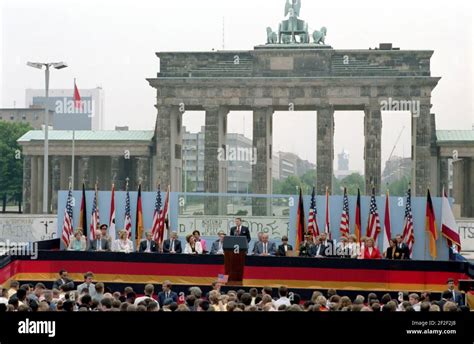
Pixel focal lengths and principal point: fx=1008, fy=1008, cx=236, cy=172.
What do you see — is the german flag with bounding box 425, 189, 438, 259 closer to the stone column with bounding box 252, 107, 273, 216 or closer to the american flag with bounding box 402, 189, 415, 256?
the american flag with bounding box 402, 189, 415, 256

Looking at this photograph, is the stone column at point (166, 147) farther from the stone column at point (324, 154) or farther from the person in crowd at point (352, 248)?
the person in crowd at point (352, 248)

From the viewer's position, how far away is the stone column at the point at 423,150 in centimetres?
7600

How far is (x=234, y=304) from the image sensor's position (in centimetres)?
1666

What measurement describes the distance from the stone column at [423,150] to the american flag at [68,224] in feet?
149

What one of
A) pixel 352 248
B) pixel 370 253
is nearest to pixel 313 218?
pixel 352 248

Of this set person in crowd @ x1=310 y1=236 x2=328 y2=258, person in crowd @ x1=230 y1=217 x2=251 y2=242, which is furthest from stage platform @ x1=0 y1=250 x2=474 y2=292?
person in crowd @ x1=230 y1=217 x2=251 y2=242

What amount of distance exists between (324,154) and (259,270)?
5100 cm

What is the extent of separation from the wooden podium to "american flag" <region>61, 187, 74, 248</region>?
299 inches

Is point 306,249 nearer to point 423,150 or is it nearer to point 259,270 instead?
point 259,270

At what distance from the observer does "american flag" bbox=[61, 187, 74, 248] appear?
32.6m

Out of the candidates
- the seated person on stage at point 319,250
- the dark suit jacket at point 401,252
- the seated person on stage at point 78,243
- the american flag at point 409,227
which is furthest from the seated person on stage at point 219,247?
the american flag at point 409,227

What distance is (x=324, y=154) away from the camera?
77562 millimetres

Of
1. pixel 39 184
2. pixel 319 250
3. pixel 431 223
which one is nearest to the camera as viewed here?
pixel 319 250
